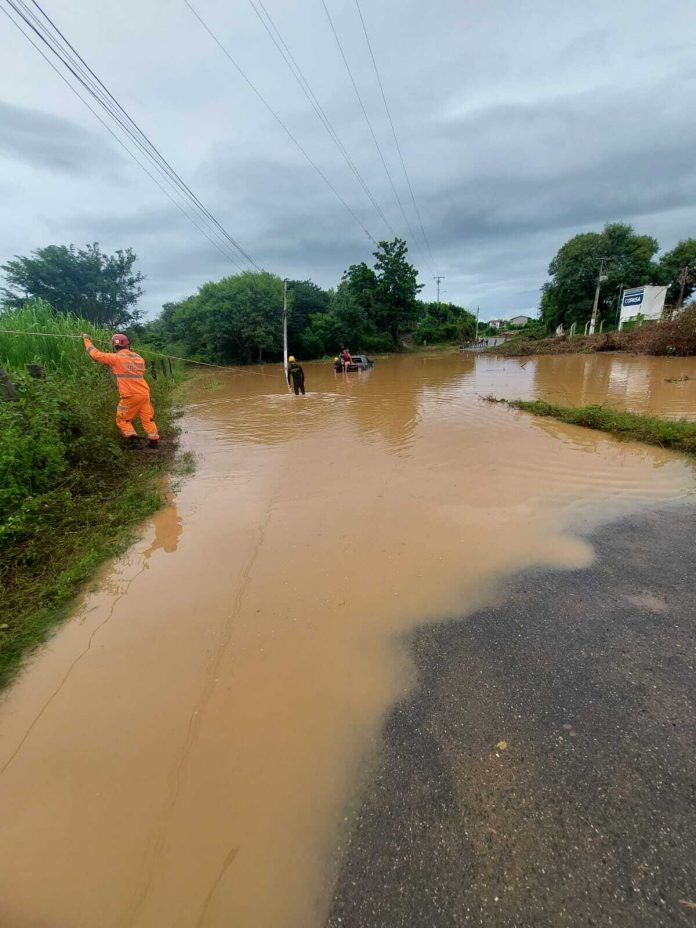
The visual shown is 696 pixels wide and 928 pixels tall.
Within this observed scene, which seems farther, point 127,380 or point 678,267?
A: point 678,267

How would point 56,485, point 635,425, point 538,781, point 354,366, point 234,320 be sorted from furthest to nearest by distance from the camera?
point 234,320 → point 354,366 → point 635,425 → point 56,485 → point 538,781

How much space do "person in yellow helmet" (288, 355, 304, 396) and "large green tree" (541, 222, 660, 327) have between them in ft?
120

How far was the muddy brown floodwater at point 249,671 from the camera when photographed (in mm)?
1580

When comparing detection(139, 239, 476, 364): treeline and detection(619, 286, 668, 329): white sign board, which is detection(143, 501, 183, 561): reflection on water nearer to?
detection(139, 239, 476, 364): treeline

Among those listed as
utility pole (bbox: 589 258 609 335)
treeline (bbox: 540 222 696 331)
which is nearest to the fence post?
utility pole (bbox: 589 258 609 335)

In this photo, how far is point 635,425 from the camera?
23.5ft

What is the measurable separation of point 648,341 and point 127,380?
25.9 meters

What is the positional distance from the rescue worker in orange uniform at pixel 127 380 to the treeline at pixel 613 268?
43.6 metres

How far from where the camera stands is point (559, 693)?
2229 mm

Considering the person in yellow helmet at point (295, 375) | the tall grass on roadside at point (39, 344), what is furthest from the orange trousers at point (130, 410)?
the person in yellow helmet at point (295, 375)

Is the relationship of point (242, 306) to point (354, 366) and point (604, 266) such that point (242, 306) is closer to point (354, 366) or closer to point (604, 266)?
point (354, 366)

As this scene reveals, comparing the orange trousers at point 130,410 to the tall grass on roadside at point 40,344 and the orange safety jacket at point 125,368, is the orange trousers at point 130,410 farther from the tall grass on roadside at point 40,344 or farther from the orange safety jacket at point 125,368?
the tall grass on roadside at point 40,344

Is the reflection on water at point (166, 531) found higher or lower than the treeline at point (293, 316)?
lower

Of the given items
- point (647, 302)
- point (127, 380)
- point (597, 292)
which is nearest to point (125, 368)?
point (127, 380)
